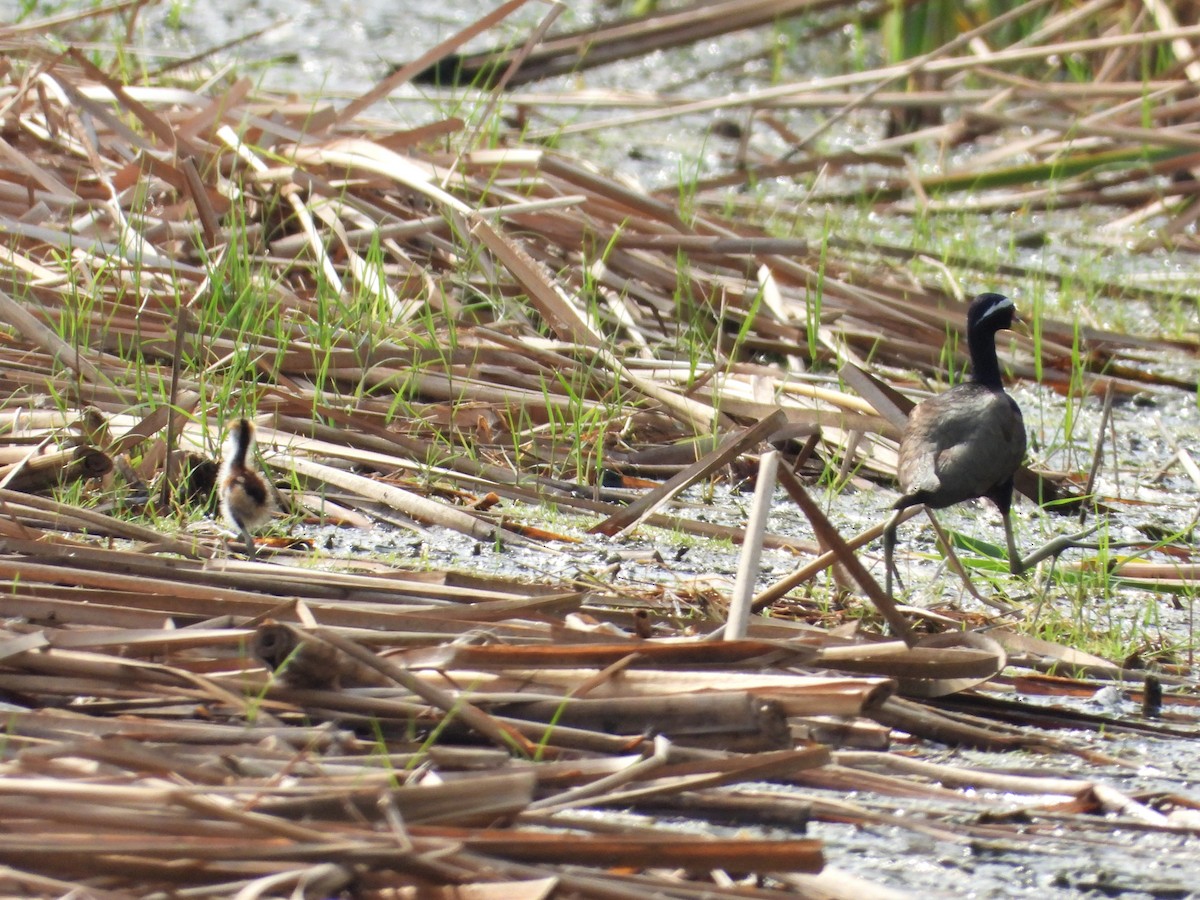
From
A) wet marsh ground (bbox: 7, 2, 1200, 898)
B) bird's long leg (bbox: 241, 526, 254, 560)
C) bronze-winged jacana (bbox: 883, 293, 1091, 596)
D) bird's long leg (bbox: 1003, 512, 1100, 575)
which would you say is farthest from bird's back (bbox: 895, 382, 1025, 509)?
bird's long leg (bbox: 241, 526, 254, 560)

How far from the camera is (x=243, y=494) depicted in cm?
296

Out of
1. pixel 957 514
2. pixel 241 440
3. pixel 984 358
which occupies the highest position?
pixel 984 358

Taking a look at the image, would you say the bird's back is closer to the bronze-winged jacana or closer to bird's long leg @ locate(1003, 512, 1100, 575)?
the bronze-winged jacana

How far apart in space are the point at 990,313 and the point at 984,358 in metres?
0.10

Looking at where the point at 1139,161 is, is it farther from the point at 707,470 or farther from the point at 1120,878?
the point at 1120,878

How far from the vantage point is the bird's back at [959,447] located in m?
2.92

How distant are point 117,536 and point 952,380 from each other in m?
2.23

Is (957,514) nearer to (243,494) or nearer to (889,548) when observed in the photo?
(889,548)

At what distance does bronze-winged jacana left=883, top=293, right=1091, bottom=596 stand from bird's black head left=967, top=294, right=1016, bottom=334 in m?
0.19

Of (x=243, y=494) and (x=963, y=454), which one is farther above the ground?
(x=963, y=454)

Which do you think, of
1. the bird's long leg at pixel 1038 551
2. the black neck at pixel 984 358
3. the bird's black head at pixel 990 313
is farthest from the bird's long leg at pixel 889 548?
the bird's black head at pixel 990 313

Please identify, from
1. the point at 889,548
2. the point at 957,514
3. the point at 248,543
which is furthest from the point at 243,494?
the point at 957,514

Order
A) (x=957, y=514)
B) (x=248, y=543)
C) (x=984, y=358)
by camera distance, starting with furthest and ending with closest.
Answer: (x=957, y=514)
(x=984, y=358)
(x=248, y=543)

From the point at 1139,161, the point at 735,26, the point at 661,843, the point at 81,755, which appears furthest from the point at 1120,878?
the point at 735,26
